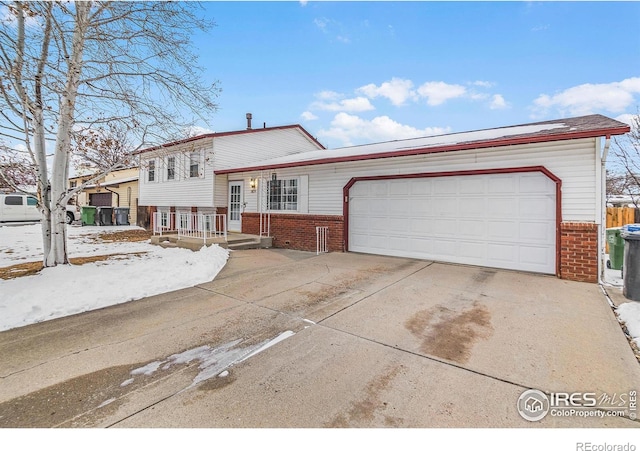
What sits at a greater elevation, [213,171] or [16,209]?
[213,171]

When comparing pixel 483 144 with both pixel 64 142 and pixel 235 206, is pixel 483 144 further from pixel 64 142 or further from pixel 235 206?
pixel 235 206

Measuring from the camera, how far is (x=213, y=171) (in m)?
12.1

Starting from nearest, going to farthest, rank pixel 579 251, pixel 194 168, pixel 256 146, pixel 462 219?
pixel 579 251, pixel 462 219, pixel 194 168, pixel 256 146

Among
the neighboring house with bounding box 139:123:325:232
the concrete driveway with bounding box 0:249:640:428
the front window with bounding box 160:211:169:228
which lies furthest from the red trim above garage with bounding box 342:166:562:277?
the front window with bounding box 160:211:169:228

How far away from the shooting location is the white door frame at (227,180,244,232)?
39.9ft

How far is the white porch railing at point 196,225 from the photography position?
10.6 metres

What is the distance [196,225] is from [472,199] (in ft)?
31.5

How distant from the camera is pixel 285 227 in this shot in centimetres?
1050

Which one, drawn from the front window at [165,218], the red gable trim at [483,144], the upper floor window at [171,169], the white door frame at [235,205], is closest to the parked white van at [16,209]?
the front window at [165,218]

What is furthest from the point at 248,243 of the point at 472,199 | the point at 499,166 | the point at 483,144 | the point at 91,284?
the point at 499,166

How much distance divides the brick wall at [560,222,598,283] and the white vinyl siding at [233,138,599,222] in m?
0.19

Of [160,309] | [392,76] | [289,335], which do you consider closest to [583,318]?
[289,335]

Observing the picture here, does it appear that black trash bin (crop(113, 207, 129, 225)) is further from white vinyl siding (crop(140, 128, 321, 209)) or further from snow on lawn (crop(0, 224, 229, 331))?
snow on lawn (crop(0, 224, 229, 331))

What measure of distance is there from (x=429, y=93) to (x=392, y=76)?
2.47 meters
